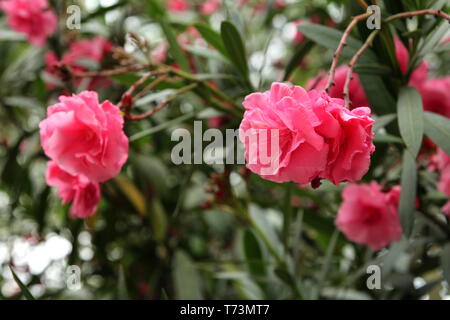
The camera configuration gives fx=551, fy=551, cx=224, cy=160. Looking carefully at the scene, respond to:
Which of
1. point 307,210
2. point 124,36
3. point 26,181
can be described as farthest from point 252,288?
point 124,36

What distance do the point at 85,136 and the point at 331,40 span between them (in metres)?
0.39

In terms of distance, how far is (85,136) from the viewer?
0.68m

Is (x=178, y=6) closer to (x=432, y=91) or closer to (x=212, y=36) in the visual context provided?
(x=212, y=36)

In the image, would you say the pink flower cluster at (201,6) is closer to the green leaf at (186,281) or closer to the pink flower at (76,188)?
the green leaf at (186,281)

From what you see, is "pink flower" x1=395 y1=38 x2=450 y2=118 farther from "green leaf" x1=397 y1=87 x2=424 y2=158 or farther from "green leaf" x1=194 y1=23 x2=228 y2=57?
"green leaf" x1=194 y1=23 x2=228 y2=57

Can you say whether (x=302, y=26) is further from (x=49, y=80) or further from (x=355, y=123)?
(x=49, y=80)

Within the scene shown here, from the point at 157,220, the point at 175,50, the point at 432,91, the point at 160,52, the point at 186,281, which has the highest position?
the point at 160,52

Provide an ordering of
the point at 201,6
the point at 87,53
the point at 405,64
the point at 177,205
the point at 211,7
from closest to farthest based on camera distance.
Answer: the point at 405,64, the point at 177,205, the point at 87,53, the point at 211,7, the point at 201,6

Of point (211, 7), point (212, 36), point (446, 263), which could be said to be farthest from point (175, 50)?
point (211, 7)

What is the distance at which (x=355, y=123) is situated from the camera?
52 centimetres

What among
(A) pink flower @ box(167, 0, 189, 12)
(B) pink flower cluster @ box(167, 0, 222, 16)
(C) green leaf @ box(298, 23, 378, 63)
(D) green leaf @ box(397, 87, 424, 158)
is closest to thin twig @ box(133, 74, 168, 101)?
(C) green leaf @ box(298, 23, 378, 63)

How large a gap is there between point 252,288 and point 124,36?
0.82 meters

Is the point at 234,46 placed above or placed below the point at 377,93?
above

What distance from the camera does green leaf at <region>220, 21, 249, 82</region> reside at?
866 millimetres
